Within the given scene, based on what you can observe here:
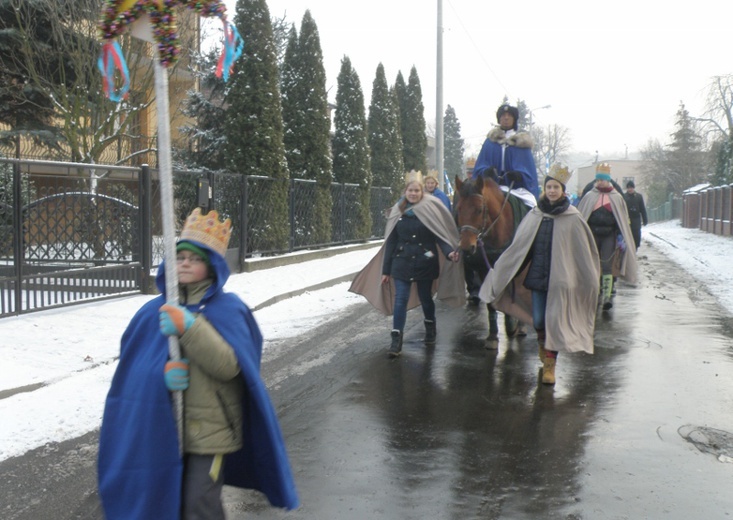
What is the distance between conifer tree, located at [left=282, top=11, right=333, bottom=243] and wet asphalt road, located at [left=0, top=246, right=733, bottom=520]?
13.0m

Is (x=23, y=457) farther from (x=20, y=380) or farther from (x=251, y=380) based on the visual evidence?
(x=251, y=380)

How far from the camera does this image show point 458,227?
8.91 metres

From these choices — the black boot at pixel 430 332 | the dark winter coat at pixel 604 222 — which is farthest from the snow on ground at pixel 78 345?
the dark winter coat at pixel 604 222

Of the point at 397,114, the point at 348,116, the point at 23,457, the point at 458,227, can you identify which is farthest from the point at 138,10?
the point at 397,114

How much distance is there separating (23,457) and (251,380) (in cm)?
285

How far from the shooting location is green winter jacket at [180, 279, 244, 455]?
2.95 metres

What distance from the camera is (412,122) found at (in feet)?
121

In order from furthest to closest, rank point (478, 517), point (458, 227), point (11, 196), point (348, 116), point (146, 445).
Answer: point (348, 116), point (11, 196), point (458, 227), point (478, 517), point (146, 445)

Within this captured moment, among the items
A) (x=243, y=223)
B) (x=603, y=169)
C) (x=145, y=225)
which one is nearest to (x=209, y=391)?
(x=145, y=225)

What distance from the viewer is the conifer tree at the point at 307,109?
72.3 ft

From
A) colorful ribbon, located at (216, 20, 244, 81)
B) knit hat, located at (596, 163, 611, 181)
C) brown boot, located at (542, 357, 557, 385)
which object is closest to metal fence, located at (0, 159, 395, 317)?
brown boot, located at (542, 357, 557, 385)

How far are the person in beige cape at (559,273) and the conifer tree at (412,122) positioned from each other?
96.6ft

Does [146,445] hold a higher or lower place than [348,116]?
lower

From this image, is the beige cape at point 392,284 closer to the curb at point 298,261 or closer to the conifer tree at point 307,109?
the curb at point 298,261
